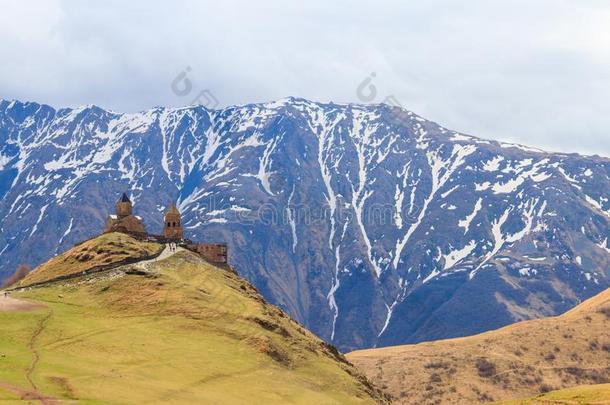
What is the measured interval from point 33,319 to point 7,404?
4145 centimetres

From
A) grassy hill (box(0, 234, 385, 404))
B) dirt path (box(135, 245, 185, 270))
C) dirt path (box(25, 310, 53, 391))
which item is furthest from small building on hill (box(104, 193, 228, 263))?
dirt path (box(25, 310, 53, 391))

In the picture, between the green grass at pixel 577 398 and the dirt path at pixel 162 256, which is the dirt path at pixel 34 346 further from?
the green grass at pixel 577 398

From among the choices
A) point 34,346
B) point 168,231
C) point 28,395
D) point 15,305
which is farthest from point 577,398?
point 168,231

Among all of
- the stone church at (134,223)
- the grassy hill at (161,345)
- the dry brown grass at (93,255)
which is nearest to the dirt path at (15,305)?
the grassy hill at (161,345)

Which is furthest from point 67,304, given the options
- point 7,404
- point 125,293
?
point 7,404

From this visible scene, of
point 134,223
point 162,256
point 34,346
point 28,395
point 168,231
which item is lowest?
point 28,395

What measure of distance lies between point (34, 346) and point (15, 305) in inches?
739

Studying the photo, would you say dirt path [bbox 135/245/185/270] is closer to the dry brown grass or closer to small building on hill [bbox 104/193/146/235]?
the dry brown grass

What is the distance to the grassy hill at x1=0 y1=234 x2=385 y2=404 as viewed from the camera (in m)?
85.1

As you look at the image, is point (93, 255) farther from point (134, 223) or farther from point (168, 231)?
point (134, 223)

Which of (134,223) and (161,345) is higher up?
(134,223)

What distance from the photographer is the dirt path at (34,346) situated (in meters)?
79.4

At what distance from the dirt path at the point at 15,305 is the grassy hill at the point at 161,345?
0.69 metres

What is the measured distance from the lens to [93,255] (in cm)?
14638
